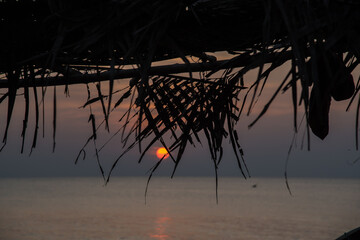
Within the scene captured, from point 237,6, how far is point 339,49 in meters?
0.46

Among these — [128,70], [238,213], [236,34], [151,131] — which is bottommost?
[238,213]

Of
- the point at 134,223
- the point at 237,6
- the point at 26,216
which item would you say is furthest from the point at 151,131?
the point at 26,216

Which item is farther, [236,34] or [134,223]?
[134,223]

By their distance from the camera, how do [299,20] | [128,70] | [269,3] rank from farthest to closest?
[128,70] → [299,20] → [269,3]

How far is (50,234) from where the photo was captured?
3222 cm

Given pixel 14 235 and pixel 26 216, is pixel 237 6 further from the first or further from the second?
pixel 26 216

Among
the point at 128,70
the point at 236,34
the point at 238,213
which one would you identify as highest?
the point at 236,34

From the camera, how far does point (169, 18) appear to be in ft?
6.74

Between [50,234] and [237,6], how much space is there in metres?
31.6

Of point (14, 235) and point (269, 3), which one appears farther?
point (14, 235)

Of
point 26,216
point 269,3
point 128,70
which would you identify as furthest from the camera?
point 26,216

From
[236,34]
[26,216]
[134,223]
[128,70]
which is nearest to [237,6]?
[236,34]

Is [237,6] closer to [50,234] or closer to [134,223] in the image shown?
[50,234]

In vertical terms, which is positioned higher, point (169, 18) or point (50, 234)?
point (169, 18)
